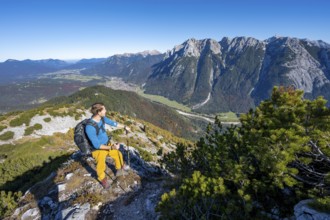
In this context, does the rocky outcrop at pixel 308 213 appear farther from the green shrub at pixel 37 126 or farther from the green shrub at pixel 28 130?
the green shrub at pixel 37 126

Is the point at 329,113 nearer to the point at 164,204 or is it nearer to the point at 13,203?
the point at 164,204

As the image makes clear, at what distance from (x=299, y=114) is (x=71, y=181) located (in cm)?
1403

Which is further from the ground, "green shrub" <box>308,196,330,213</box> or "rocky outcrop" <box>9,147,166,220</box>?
"green shrub" <box>308,196,330,213</box>

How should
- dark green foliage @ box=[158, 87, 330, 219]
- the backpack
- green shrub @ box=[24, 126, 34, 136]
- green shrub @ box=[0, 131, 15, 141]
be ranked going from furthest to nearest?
1. green shrub @ box=[24, 126, 34, 136]
2. green shrub @ box=[0, 131, 15, 141]
3. the backpack
4. dark green foliage @ box=[158, 87, 330, 219]

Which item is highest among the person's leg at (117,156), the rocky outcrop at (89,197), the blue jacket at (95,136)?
the blue jacket at (95,136)

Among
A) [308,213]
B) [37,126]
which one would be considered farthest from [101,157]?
[37,126]

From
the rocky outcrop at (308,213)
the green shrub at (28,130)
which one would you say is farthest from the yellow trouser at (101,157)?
the green shrub at (28,130)

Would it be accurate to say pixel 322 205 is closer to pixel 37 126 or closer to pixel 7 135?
pixel 7 135

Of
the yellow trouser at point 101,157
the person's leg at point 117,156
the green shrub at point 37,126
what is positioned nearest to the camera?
the yellow trouser at point 101,157

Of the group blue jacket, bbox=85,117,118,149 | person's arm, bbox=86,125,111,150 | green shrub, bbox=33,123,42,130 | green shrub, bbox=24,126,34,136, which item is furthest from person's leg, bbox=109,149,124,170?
green shrub, bbox=33,123,42,130

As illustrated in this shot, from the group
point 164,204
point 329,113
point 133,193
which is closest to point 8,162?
point 133,193

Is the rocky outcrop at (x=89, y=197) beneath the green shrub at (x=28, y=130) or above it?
above

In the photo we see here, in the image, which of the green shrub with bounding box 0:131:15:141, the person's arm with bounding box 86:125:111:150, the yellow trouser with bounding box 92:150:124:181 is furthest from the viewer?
the green shrub with bounding box 0:131:15:141

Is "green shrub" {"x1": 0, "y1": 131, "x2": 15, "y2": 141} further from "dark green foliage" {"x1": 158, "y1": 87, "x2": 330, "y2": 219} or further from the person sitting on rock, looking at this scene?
"dark green foliage" {"x1": 158, "y1": 87, "x2": 330, "y2": 219}
